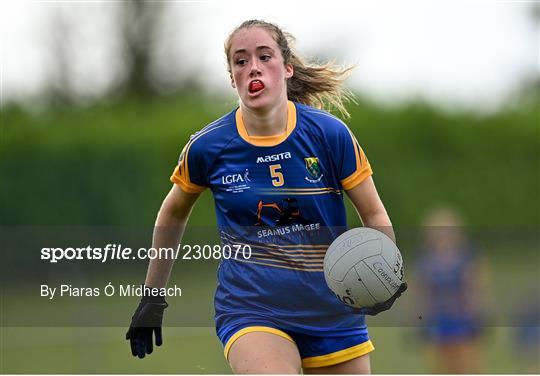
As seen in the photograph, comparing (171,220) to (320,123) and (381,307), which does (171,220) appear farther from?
(381,307)

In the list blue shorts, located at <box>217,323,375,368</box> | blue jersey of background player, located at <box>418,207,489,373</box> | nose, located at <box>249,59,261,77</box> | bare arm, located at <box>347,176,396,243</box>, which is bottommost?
blue shorts, located at <box>217,323,375,368</box>

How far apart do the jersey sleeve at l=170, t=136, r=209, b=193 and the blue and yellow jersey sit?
0.12ft

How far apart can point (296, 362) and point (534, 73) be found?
982 inches

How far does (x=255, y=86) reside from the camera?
5.46m

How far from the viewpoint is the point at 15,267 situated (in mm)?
13484

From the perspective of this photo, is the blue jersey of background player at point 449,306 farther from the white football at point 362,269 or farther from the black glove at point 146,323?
the white football at point 362,269

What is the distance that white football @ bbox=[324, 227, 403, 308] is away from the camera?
5324mm

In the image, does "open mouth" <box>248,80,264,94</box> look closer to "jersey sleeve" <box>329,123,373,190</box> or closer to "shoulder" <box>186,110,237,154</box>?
"shoulder" <box>186,110,237,154</box>

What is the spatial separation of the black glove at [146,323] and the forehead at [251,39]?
1429 millimetres

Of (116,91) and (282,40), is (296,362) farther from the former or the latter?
(116,91)

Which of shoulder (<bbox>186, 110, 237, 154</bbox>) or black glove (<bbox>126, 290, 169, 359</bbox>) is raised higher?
shoulder (<bbox>186, 110, 237, 154</bbox>)

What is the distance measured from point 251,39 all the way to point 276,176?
0.70 metres

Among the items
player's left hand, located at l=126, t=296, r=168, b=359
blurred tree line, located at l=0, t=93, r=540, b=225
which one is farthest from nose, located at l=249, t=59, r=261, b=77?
blurred tree line, located at l=0, t=93, r=540, b=225

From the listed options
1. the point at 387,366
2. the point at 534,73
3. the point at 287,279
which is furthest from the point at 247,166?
the point at 534,73
